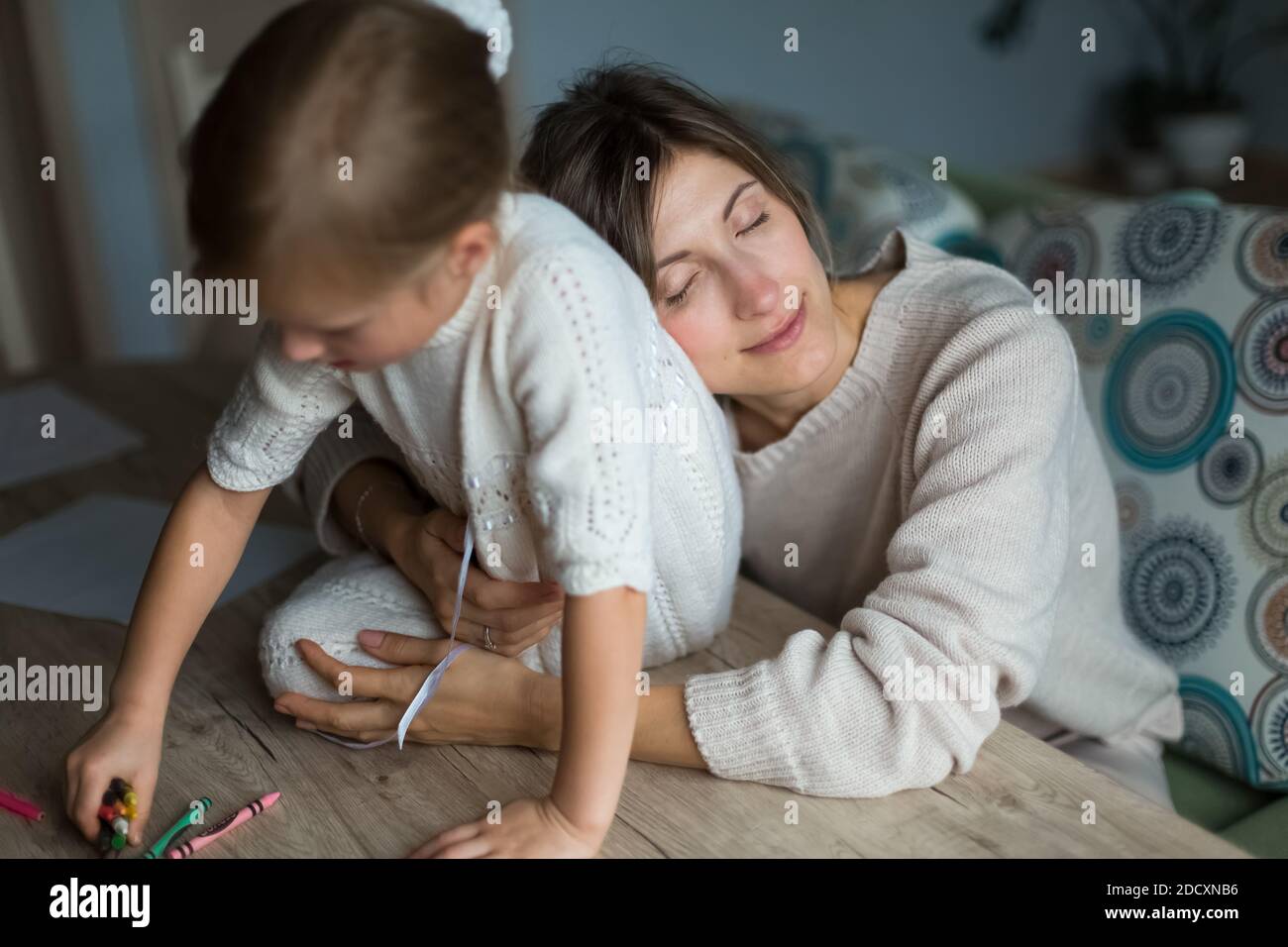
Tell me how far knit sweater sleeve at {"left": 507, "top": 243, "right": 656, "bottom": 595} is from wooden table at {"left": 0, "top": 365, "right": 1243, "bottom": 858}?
0.71 ft

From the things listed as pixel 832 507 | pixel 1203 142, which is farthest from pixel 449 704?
pixel 1203 142

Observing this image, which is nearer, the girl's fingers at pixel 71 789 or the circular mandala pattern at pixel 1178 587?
the girl's fingers at pixel 71 789

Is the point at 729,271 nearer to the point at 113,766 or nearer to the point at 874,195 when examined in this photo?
the point at 113,766

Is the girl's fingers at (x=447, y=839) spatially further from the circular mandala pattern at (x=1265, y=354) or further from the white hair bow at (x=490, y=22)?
the circular mandala pattern at (x=1265, y=354)

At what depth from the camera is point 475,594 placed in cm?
98

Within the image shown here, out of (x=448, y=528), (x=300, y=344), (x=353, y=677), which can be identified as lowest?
(x=353, y=677)

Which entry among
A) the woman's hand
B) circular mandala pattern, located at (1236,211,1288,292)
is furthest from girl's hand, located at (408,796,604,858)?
circular mandala pattern, located at (1236,211,1288,292)

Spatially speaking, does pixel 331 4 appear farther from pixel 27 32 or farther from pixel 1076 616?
pixel 27 32

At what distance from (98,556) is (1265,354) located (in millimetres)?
1273

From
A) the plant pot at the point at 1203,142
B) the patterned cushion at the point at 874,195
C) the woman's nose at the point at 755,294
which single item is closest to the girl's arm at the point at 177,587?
the woman's nose at the point at 755,294

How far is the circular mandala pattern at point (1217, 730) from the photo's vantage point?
124 centimetres

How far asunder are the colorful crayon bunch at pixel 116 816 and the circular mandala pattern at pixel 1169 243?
1138 mm
